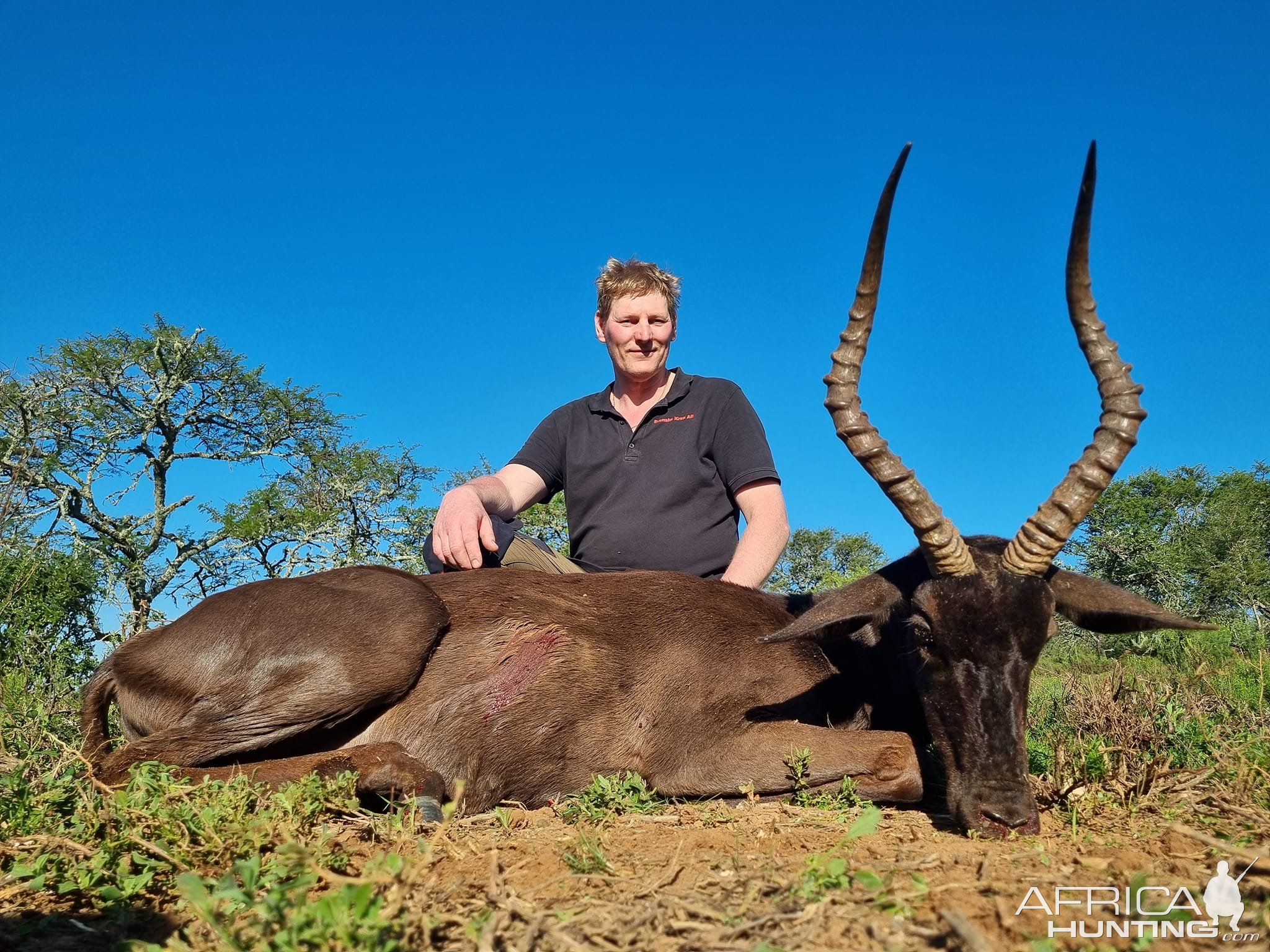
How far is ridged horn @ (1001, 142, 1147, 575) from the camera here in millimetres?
4574

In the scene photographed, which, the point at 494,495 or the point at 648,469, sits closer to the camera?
the point at 494,495

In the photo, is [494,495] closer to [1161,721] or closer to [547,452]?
[547,452]

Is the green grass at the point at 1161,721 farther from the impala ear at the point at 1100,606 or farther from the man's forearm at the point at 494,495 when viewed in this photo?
the man's forearm at the point at 494,495

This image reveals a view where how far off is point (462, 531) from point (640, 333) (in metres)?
2.26

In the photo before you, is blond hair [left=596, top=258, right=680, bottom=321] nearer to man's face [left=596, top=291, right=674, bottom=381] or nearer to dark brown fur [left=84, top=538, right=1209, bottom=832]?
man's face [left=596, top=291, right=674, bottom=381]

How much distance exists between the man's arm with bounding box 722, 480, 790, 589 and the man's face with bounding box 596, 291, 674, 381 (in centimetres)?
127

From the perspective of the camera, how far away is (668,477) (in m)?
6.91

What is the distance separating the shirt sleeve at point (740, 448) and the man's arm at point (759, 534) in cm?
7

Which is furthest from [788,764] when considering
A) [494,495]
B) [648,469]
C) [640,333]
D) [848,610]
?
[640,333]

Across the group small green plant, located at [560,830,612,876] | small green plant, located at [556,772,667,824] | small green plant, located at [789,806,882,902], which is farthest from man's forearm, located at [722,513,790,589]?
small green plant, located at [789,806,882,902]

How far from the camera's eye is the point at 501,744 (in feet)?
16.7

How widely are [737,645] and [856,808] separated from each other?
4.09 ft

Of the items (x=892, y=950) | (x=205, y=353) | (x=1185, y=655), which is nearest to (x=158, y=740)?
(x=892, y=950)

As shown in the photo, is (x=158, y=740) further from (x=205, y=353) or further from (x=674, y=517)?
(x=205, y=353)
